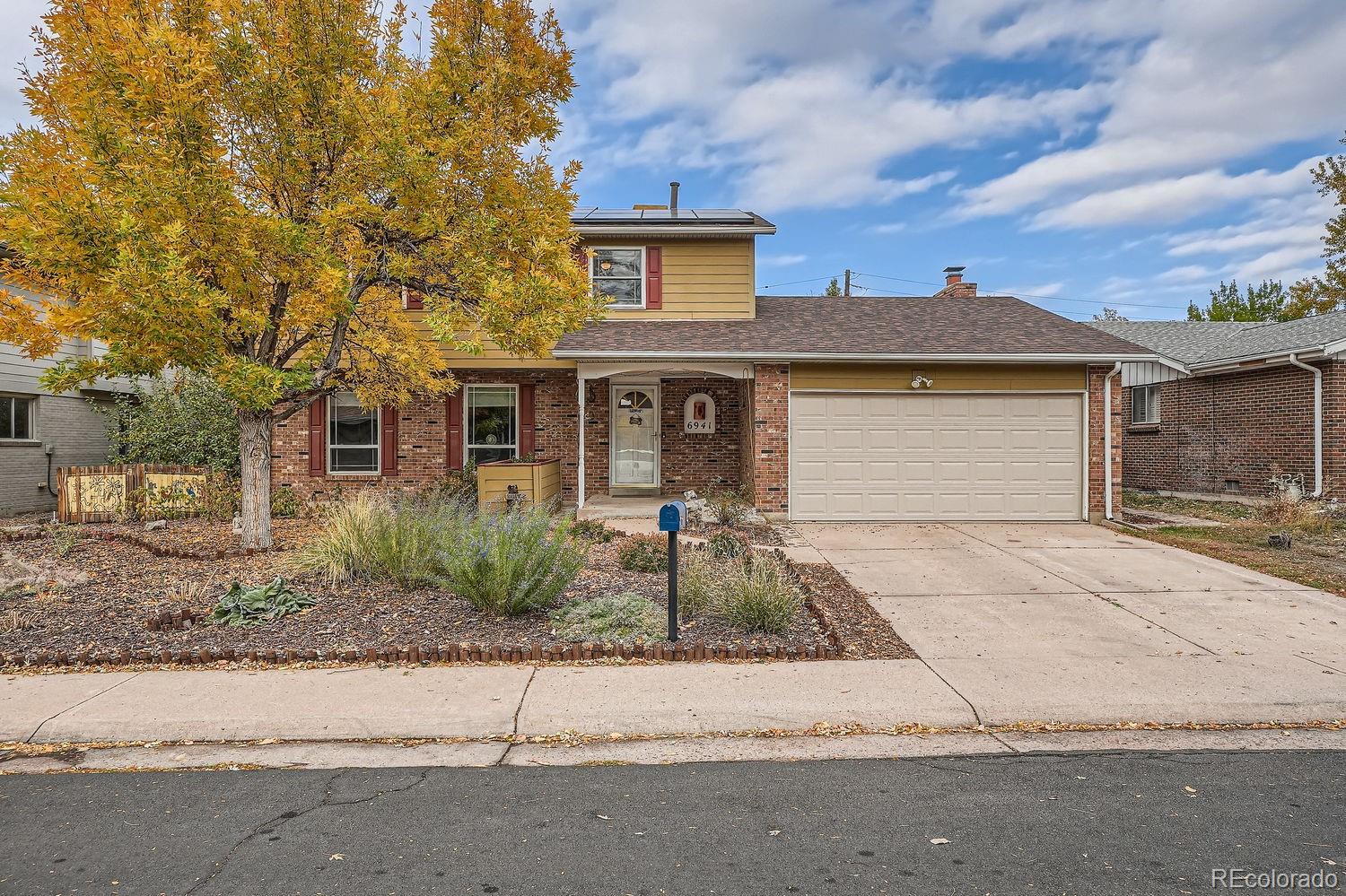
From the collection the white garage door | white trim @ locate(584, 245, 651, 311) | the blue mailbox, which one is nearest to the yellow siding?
the white garage door

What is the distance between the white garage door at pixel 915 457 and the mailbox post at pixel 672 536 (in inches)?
281

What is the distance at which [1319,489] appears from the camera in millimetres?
13945

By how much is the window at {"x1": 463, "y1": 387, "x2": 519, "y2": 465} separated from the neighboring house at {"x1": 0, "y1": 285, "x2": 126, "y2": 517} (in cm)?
698

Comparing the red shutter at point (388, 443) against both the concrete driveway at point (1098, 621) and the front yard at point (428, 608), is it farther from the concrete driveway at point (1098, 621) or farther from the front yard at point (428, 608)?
the concrete driveway at point (1098, 621)

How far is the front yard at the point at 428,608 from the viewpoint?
18.8ft

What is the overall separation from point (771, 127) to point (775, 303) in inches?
144

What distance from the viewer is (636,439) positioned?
15.9m

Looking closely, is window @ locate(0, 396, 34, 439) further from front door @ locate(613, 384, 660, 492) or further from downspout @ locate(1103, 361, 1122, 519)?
downspout @ locate(1103, 361, 1122, 519)

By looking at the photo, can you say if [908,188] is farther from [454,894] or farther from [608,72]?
[454,894]

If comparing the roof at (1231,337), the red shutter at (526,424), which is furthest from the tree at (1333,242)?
the red shutter at (526,424)

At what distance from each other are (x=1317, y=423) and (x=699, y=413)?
11395 mm

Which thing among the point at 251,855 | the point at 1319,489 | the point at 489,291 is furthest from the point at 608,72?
the point at 1319,489

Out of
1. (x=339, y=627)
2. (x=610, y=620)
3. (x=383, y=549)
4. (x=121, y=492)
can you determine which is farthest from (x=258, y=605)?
(x=121, y=492)

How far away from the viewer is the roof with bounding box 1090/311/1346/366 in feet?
48.5
